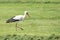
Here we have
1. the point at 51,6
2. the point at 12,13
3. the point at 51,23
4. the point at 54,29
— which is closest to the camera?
the point at 54,29

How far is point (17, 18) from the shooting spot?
16.5 meters

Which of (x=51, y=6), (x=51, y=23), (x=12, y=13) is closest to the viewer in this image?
(x=51, y=23)

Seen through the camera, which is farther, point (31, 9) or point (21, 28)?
point (31, 9)

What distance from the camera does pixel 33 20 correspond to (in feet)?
59.3

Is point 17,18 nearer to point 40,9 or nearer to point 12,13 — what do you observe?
point 12,13

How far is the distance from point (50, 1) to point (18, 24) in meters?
6.16

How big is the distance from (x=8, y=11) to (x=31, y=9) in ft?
5.03

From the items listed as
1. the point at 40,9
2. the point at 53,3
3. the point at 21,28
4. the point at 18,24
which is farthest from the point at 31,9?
the point at 21,28

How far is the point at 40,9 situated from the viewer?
2123cm

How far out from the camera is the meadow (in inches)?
591

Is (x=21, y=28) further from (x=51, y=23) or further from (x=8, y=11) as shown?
(x=8, y=11)

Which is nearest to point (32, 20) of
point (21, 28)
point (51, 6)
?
point (21, 28)

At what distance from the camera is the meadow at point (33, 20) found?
49.2 feet

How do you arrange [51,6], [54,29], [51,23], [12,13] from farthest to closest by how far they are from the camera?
[51,6], [12,13], [51,23], [54,29]
